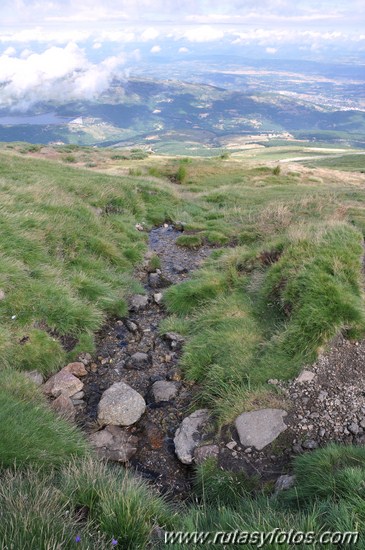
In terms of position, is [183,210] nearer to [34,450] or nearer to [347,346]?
[347,346]

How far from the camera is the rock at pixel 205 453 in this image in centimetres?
617

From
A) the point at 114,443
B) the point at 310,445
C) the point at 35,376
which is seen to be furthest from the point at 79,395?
the point at 310,445

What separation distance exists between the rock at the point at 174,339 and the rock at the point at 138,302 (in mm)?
1826

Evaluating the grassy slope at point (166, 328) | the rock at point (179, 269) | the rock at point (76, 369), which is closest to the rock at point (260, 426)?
the grassy slope at point (166, 328)

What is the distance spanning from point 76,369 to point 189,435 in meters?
3.07

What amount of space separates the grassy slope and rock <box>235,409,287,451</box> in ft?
0.81

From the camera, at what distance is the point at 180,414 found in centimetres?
→ 749

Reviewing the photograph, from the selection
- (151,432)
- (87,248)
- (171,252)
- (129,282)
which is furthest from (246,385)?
(171,252)

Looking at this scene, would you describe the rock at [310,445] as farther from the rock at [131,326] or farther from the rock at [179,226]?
the rock at [179,226]

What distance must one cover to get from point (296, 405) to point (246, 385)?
1.04 meters

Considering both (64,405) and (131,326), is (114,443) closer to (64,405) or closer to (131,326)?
(64,405)

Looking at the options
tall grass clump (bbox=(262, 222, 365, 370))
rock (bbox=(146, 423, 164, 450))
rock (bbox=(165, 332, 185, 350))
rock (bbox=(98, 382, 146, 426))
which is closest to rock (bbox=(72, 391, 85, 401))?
rock (bbox=(98, 382, 146, 426))

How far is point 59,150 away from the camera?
57.5 metres

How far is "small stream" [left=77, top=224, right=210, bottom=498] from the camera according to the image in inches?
249
